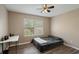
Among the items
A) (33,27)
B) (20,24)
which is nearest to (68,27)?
(33,27)

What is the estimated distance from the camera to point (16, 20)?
167 centimetres

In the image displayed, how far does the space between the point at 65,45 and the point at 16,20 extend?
153cm

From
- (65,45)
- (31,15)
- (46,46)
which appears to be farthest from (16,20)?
(65,45)

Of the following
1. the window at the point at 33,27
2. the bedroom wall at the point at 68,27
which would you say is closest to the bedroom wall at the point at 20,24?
the window at the point at 33,27

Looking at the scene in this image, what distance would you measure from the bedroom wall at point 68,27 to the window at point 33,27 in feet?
1.55

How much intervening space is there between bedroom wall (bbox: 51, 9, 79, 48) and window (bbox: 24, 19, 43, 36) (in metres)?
0.47

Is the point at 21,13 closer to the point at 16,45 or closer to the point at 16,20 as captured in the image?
the point at 16,20

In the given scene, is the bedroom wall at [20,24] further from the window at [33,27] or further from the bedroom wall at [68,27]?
the bedroom wall at [68,27]

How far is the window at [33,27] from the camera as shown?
54.8 inches

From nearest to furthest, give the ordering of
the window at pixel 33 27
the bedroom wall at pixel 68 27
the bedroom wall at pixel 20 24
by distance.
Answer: the window at pixel 33 27 < the bedroom wall at pixel 20 24 < the bedroom wall at pixel 68 27

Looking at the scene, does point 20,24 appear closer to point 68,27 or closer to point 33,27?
→ point 33,27

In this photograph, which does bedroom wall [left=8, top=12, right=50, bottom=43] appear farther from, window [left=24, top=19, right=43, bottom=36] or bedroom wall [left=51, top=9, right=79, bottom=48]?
bedroom wall [left=51, top=9, right=79, bottom=48]

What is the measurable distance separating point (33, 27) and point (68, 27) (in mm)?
1146

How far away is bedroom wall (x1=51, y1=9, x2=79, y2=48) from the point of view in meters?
1.87
